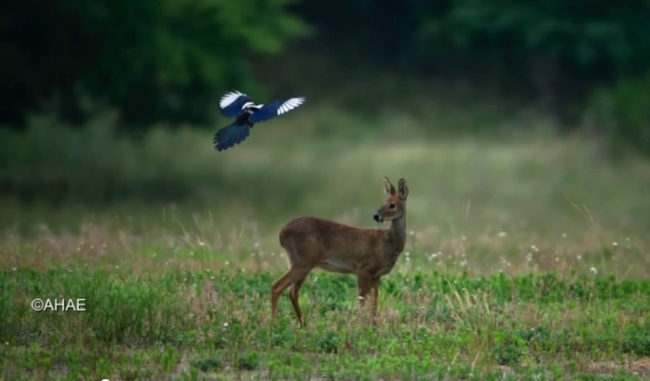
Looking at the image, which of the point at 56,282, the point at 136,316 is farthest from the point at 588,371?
the point at 56,282

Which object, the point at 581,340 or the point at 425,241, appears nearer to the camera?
the point at 581,340

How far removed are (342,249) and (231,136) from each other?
4.34ft

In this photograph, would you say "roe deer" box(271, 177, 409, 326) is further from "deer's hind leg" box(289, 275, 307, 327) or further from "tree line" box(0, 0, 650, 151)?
"tree line" box(0, 0, 650, 151)

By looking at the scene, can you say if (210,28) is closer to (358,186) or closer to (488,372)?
(358,186)

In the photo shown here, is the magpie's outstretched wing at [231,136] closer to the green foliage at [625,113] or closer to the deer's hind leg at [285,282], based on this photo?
the deer's hind leg at [285,282]

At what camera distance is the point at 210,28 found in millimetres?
26469

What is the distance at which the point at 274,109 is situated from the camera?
1126 cm

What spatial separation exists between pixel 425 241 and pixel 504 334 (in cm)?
636

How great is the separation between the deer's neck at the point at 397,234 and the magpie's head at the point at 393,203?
0.15ft

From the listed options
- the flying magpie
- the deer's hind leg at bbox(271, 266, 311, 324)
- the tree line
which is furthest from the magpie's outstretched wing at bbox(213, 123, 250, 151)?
the tree line

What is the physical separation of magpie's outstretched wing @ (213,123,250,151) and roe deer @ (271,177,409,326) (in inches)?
32.7

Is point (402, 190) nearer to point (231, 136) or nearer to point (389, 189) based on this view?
point (389, 189)

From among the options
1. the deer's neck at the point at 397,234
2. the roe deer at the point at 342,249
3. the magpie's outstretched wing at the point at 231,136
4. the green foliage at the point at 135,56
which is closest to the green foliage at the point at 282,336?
the roe deer at the point at 342,249

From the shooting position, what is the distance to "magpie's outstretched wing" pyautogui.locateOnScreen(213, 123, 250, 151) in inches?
441
